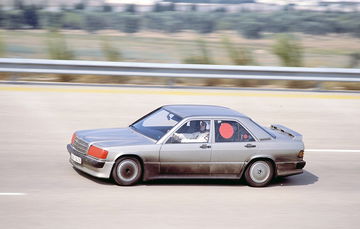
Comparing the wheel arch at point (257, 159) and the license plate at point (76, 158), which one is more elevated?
the license plate at point (76, 158)

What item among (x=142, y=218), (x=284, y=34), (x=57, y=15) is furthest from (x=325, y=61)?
(x=142, y=218)

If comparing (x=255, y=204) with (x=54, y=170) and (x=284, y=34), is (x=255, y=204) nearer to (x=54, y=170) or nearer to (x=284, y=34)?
(x=54, y=170)

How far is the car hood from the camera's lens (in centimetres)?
980

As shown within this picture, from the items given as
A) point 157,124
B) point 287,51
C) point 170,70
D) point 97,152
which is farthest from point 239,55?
point 97,152

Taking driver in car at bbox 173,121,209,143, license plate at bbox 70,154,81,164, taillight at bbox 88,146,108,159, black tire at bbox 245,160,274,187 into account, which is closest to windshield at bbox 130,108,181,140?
driver in car at bbox 173,121,209,143

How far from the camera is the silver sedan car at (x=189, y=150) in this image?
9.69m

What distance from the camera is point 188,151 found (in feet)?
32.7

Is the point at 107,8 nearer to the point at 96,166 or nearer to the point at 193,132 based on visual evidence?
the point at 193,132

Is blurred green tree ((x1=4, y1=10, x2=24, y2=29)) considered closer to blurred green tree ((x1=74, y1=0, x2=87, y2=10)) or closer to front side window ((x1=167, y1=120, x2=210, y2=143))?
blurred green tree ((x1=74, y1=0, x2=87, y2=10))

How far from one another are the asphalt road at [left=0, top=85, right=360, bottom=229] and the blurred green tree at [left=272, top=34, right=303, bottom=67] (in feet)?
12.2

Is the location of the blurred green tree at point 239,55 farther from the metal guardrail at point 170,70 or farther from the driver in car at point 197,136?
the driver in car at point 197,136

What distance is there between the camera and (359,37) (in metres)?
23.5

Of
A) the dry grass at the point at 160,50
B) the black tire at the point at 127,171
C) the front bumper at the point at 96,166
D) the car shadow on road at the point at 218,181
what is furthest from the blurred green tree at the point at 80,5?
the black tire at the point at 127,171

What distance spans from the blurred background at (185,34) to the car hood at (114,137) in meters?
7.57
